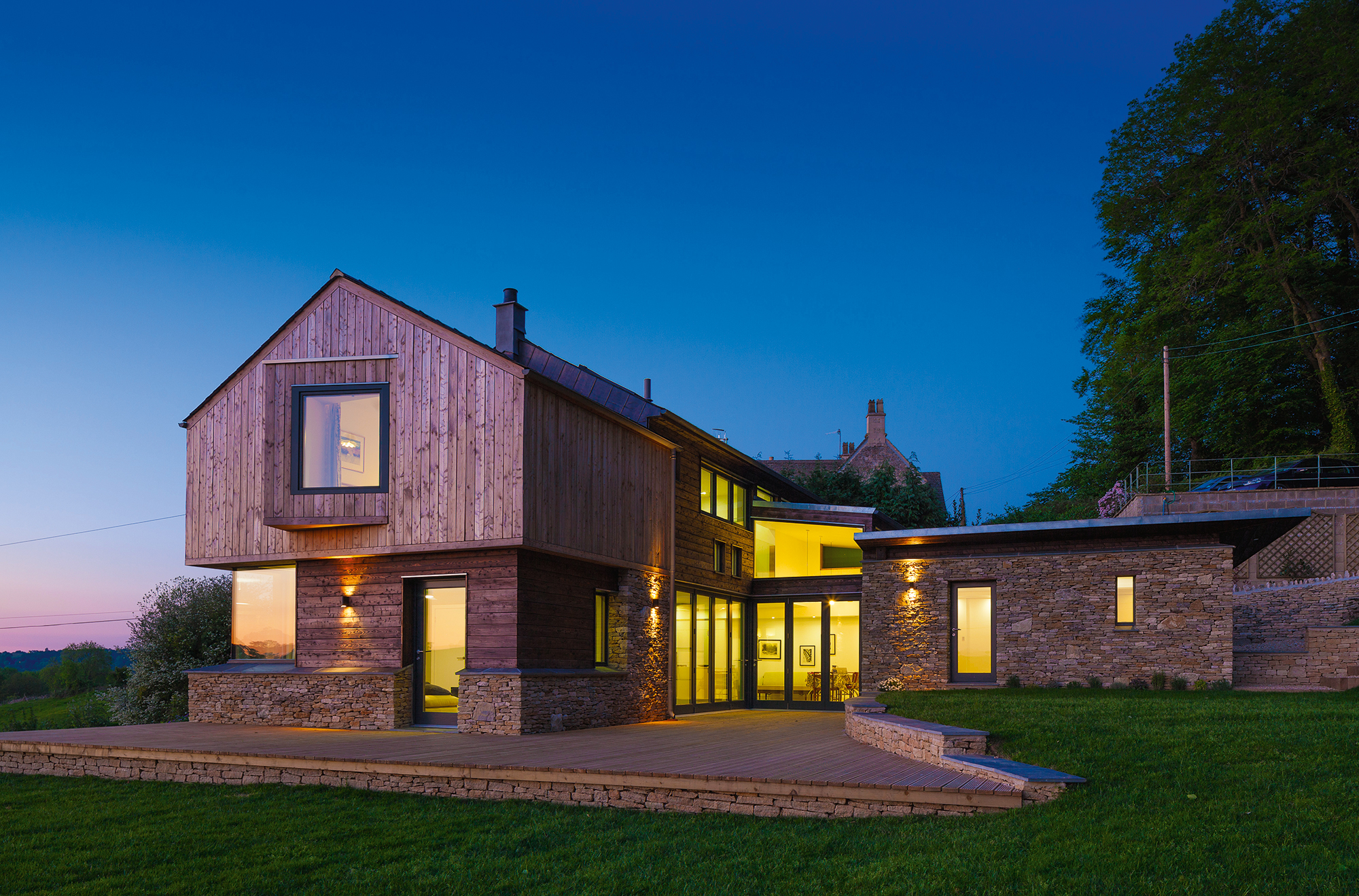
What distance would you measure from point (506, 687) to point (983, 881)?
796 cm

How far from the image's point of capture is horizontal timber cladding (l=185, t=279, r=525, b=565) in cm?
1192

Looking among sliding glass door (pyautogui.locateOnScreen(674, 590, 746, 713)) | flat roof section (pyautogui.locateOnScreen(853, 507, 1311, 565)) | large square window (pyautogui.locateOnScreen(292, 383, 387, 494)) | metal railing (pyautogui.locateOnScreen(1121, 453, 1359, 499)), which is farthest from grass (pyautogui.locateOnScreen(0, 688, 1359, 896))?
metal railing (pyautogui.locateOnScreen(1121, 453, 1359, 499))

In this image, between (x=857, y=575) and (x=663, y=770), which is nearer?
(x=663, y=770)

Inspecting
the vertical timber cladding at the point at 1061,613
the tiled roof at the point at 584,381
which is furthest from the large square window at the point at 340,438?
the vertical timber cladding at the point at 1061,613

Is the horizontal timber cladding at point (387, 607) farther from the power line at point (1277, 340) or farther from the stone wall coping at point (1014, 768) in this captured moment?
the power line at point (1277, 340)

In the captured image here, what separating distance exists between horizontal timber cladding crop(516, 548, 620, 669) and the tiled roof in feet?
9.96

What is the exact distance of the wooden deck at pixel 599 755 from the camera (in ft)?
22.8

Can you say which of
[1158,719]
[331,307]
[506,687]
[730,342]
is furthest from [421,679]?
[730,342]

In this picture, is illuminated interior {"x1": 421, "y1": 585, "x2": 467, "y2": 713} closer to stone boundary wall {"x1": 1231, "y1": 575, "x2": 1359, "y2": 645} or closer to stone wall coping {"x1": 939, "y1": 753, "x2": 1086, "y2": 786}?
stone wall coping {"x1": 939, "y1": 753, "x2": 1086, "y2": 786}

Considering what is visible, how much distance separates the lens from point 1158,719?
9.20 metres

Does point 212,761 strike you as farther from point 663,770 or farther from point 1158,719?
point 1158,719

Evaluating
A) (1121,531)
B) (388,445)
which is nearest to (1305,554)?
(1121,531)

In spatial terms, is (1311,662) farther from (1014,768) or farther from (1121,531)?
(1014,768)

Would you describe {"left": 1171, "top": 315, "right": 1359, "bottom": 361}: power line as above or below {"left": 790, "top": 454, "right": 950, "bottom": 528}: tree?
above
